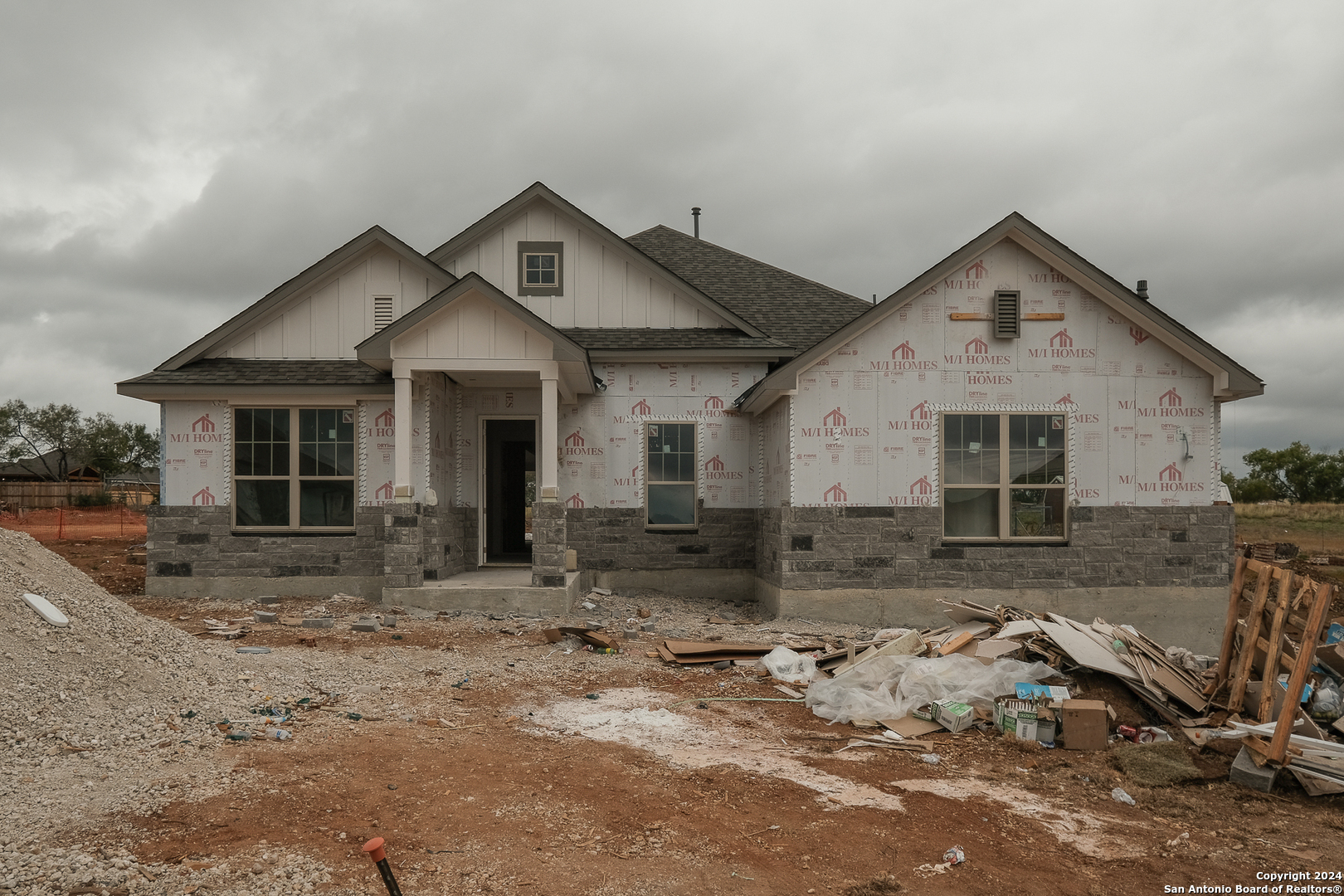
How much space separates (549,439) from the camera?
12305 mm

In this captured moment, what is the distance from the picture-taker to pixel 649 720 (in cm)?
719

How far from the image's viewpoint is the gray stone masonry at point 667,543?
14.5 metres

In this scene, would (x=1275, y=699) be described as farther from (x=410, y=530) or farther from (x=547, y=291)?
(x=547, y=291)

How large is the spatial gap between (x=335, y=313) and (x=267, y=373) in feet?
4.82

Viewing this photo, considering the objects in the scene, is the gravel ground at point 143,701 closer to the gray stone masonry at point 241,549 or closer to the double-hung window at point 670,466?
the gray stone masonry at point 241,549

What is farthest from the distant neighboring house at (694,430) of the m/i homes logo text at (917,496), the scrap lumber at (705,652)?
the scrap lumber at (705,652)

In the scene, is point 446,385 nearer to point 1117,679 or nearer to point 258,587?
point 258,587

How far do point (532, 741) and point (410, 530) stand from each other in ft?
21.9

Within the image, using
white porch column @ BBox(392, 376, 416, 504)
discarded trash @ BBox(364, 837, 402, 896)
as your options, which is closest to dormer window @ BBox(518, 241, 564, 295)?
white porch column @ BBox(392, 376, 416, 504)

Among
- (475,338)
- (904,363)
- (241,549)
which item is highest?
(475,338)

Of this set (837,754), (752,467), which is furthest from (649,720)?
(752,467)

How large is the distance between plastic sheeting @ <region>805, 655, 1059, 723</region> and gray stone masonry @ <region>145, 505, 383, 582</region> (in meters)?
8.49

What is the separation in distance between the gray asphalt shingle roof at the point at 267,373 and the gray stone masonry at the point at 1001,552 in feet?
22.9

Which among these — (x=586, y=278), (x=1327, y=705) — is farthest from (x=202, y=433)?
(x=1327, y=705)
